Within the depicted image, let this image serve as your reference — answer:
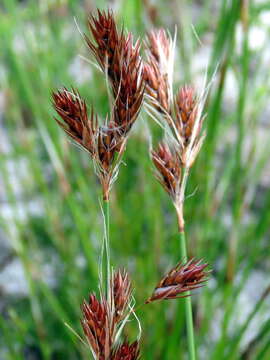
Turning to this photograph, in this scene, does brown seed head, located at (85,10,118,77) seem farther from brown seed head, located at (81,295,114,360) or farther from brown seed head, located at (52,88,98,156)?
brown seed head, located at (81,295,114,360)

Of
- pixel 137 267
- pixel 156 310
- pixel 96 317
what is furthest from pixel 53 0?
pixel 96 317

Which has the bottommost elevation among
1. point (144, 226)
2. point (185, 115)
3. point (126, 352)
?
point (144, 226)

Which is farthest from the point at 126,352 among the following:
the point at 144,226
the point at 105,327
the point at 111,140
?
the point at 144,226

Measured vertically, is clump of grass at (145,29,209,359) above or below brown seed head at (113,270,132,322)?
above

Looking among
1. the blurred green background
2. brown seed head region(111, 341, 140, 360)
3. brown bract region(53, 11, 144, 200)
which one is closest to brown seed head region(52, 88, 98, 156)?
brown bract region(53, 11, 144, 200)

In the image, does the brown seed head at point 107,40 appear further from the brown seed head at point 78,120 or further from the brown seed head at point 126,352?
the brown seed head at point 126,352

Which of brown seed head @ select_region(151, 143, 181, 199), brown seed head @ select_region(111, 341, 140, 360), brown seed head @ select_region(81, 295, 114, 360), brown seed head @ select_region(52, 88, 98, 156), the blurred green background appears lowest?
the blurred green background

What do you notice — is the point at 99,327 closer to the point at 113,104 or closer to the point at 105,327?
the point at 105,327

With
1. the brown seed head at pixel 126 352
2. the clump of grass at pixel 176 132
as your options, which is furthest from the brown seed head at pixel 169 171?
the brown seed head at pixel 126 352
